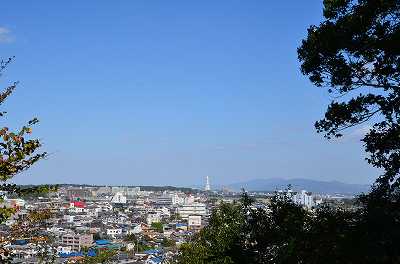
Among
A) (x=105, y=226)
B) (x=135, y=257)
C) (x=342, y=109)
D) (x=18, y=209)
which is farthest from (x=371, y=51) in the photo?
(x=105, y=226)

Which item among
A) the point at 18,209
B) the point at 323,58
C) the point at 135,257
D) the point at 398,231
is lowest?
the point at 135,257

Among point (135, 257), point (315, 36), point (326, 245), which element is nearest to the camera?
point (326, 245)

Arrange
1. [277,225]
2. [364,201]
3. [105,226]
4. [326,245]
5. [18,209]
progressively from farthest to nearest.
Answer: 1. [105,226]
2. [277,225]
3. [364,201]
4. [326,245]
5. [18,209]

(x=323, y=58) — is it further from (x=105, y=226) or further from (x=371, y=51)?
(x=105, y=226)

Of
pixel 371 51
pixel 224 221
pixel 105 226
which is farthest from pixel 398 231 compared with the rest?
pixel 105 226

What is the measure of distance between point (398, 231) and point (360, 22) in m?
3.25

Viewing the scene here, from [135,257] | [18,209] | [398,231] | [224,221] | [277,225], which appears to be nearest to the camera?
[18,209]

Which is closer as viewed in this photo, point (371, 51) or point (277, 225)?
point (371, 51)

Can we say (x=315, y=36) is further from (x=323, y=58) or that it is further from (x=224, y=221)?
(x=224, y=221)

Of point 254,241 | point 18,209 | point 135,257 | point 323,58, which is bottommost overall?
point 135,257

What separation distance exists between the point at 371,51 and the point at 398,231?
3.02 m

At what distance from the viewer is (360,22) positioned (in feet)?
24.4

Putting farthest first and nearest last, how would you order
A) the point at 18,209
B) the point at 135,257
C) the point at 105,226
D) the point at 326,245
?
1. the point at 105,226
2. the point at 135,257
3. the point at 326,245
4. the point at 18,209

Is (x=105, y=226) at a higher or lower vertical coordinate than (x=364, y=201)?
lower
